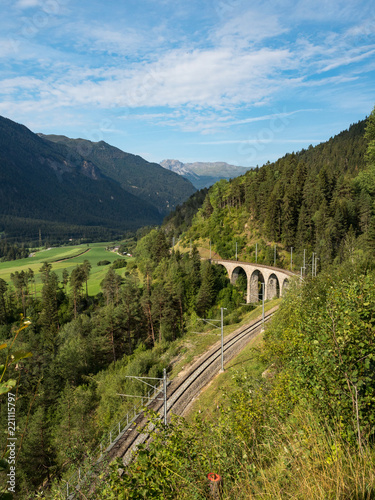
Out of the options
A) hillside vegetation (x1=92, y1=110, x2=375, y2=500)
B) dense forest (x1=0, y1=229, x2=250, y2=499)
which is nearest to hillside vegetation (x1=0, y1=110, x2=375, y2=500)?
hillside vegetation (x1=92, y1=110, x2=375, y2=500)

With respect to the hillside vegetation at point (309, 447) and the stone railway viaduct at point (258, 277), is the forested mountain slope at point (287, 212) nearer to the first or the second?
the stone railway viaduct at point (258, 277)

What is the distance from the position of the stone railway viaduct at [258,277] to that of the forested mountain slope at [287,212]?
7956 mm

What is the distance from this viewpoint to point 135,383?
37.6 metres

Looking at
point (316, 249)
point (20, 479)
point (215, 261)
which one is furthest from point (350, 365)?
point (215, 261)

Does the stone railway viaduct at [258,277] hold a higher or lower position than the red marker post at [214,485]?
lower

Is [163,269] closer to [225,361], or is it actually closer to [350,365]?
[225,361]

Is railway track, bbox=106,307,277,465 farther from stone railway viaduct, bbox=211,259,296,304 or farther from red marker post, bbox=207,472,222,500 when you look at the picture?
stone railway viaduct, bbox=211,259,296,304

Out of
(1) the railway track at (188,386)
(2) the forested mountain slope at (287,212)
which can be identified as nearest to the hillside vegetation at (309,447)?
(1) the railway track at (188,386)

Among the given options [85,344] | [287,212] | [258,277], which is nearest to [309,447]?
[85,344]

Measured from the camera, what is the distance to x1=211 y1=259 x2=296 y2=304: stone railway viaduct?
220ft

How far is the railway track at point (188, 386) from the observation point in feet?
83.8

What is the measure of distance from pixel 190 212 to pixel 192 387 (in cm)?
13981

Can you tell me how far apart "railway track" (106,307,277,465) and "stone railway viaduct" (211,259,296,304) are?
2112 cm

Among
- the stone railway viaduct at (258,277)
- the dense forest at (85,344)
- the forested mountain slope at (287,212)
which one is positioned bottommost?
the dense forest at (85,344)
